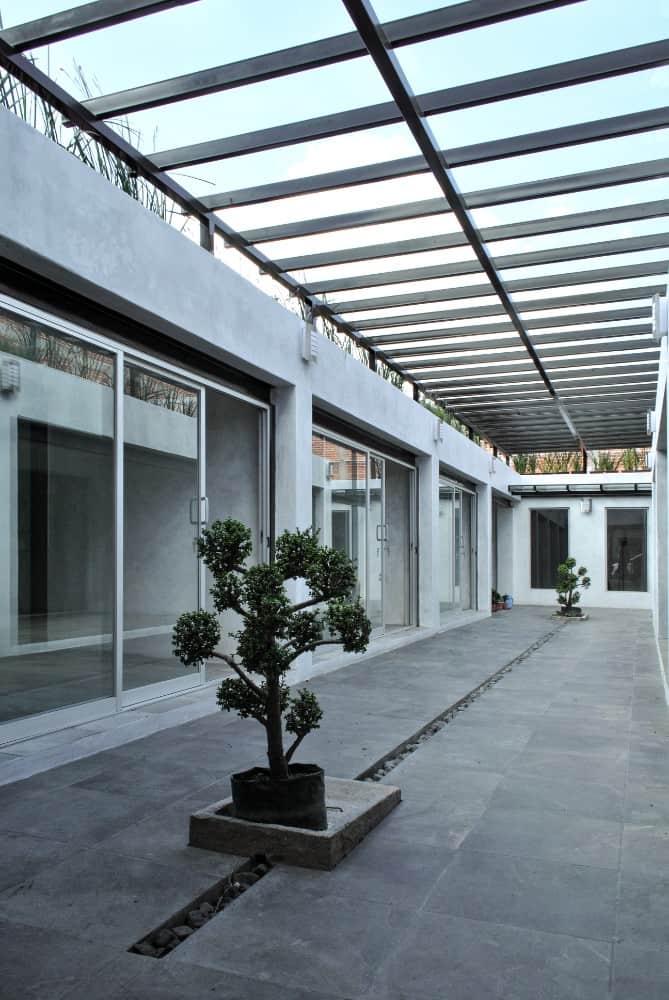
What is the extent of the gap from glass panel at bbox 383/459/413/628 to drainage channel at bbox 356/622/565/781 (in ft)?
10.6

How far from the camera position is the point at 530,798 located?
3854 millimetres

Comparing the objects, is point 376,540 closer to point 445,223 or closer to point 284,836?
point 445,223

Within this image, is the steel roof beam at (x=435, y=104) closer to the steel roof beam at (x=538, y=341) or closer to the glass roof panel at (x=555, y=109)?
the glass roof panel at (x=555, y=109)

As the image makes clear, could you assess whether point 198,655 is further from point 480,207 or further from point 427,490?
point 427,490

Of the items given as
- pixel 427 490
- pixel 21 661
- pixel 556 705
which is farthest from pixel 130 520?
pixel 427 490

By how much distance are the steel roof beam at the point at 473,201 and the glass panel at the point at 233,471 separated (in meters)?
1.49

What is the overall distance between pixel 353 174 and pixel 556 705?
4.12 metres

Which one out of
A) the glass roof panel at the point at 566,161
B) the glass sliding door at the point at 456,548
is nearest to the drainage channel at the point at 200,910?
the glass roof panel at the point at 566,161

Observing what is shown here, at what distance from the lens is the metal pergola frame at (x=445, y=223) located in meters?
4.51

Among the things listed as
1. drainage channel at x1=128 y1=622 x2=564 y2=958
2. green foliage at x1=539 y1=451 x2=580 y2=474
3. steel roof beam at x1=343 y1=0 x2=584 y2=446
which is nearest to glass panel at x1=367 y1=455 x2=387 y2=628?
steel roof beam at x1=343 y1=0 x2=584 y2=446

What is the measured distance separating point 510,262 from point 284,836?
227 inches

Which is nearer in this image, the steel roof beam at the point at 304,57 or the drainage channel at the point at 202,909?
the drainage channel at the point at 202,909

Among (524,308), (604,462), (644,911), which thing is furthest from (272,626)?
(604,462)

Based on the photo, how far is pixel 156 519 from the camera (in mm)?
5703
